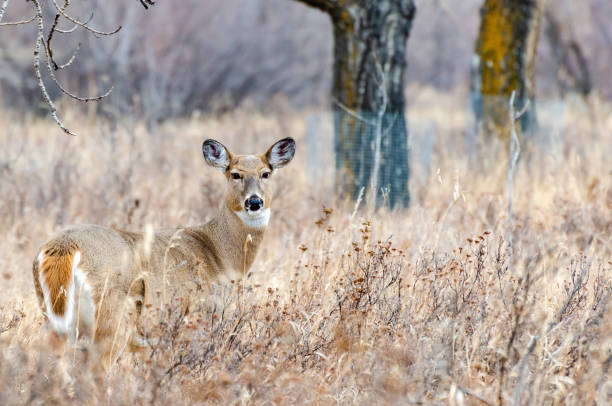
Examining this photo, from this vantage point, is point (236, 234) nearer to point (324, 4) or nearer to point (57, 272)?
point (57, 272)

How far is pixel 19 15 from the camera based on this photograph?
1795 cm

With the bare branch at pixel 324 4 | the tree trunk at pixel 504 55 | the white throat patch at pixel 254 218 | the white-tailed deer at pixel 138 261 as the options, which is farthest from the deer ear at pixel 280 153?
the tree trunk at pixel 504 55

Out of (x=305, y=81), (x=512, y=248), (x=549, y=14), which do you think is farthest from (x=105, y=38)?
(x=512, y=248)

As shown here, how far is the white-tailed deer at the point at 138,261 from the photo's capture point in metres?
4.29

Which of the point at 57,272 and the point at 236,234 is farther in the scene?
the point at 236,234

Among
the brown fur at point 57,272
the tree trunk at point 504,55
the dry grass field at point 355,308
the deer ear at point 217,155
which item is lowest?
the dry grass field at point 355,308

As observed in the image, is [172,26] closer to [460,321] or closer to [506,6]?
[506,6]

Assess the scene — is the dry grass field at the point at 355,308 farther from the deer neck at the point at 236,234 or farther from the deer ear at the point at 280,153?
the deer ear at the point at 280,153

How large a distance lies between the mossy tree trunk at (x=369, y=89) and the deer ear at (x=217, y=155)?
7.76 feet

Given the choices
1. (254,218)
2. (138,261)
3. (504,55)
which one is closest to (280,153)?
(254,218)

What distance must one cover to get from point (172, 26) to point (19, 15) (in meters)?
3.28

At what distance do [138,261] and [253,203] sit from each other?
1.64m

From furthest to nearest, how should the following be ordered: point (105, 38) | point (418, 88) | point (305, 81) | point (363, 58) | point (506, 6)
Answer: point (418, 88) → point (305, 81) → point (105, 38) → point (506, 6) → point (363, 58)

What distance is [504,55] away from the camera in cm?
Result: 1091
